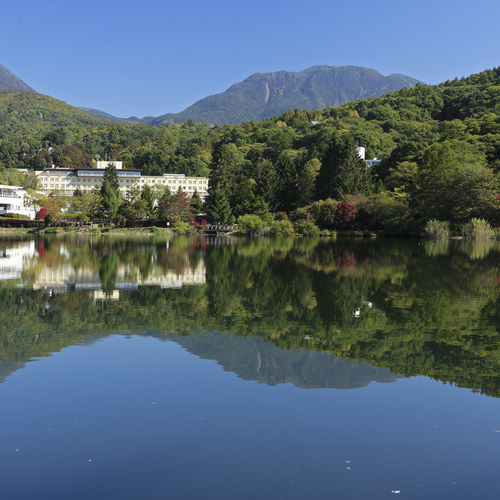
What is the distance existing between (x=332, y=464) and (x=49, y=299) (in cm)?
916

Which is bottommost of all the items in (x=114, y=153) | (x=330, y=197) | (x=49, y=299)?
(x=49, y=299)

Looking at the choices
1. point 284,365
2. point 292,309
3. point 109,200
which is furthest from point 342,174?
point 284,365

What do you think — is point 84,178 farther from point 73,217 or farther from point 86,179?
point 73,217

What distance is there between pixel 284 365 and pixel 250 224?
45.2 meters

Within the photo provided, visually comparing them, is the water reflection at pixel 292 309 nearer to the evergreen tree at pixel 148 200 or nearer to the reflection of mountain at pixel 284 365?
the reflection of mountain at pixel 284 365

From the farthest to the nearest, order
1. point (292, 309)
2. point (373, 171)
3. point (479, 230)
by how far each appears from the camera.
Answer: point (373, 171) < point (479, 230) < point (292, 309)

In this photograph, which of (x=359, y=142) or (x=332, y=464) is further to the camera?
(x=359, y=142)

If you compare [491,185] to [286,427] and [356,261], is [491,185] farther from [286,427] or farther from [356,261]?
[286,427]

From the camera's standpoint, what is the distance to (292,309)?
34.4 feet

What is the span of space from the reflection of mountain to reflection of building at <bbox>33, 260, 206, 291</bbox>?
21.1 feet

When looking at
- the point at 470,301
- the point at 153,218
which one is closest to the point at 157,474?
the point at 470,301

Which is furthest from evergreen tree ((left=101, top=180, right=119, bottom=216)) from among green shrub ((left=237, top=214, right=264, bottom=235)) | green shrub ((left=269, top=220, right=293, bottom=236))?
green shrub ((left=269, top=220, right=293, bottom=236))

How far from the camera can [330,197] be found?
53.4 m

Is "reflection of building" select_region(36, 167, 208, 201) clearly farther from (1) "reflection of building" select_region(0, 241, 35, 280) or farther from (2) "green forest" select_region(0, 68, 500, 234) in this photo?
(1) "reflection of building" select_region(0, 241, 35, 280)
